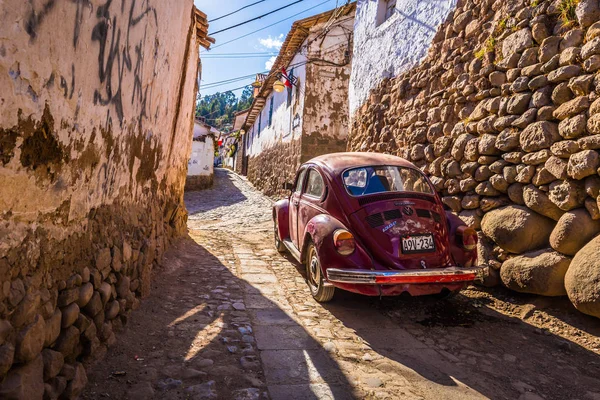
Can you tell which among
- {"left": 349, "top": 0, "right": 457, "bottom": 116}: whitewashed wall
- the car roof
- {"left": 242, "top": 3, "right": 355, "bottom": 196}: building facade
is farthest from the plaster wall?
the car roof

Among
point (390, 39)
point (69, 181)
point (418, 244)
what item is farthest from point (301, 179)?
point (390, 39)

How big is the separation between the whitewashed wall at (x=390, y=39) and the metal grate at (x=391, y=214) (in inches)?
149

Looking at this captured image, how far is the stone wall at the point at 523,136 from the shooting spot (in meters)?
3.60

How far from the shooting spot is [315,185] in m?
4.96

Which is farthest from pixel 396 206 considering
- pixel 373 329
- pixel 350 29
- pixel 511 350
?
pixel 350 29

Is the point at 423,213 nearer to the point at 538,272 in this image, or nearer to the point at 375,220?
the point at 375,220

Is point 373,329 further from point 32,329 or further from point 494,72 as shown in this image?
point 494,72

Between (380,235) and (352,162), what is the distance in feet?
3.95

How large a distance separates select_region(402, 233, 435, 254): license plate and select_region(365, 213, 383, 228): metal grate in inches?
11.1

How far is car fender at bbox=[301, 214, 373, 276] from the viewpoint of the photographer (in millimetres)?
3673

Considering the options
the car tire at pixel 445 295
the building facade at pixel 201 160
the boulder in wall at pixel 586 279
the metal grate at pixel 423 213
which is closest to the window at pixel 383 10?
the metal grate at pixel 423 213

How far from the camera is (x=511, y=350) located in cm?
317

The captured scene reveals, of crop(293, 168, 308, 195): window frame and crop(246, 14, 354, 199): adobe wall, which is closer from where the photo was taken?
crop(293, 168, 308, 195): window frame

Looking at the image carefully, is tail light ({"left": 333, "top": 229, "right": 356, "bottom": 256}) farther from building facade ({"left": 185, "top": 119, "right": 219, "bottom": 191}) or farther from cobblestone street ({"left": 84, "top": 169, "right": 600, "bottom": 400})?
building facade ({"left": 185, "top": 119, "right": 219, "bottom": 191})
